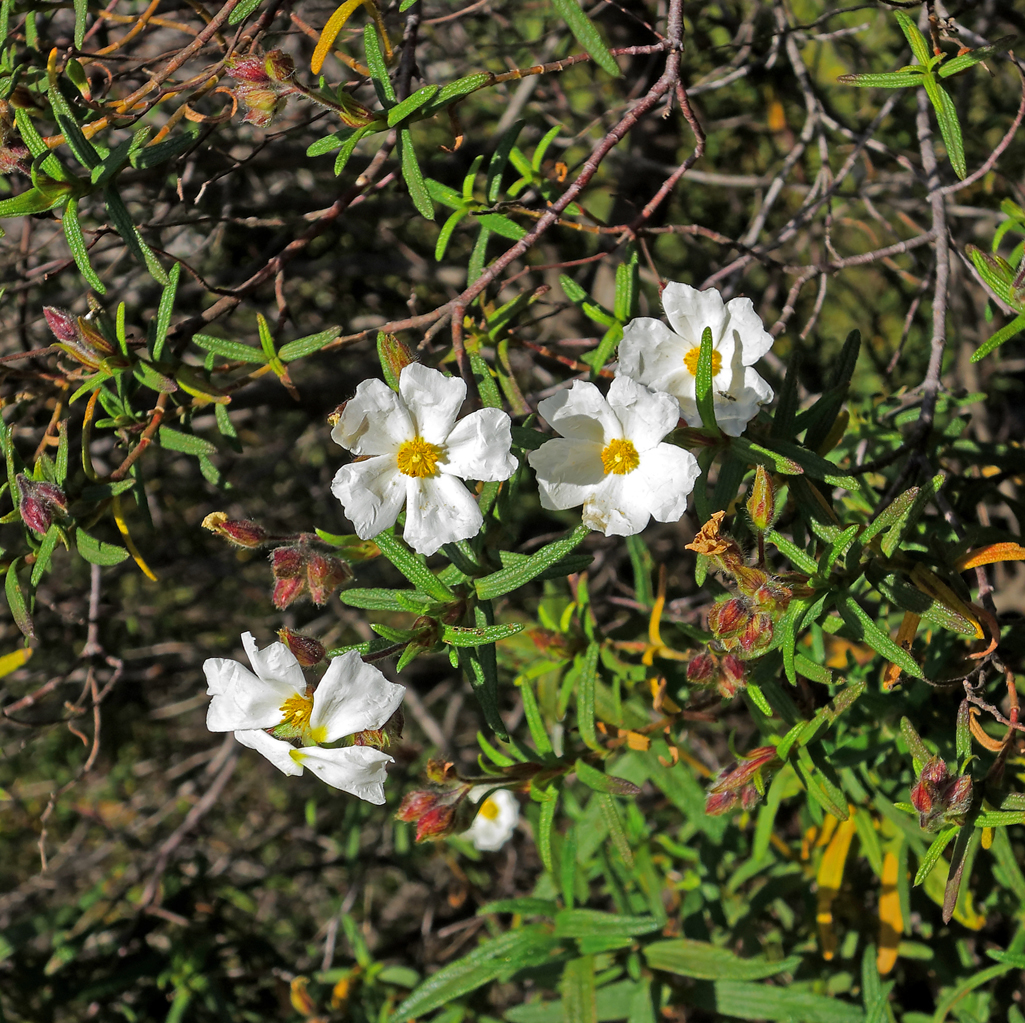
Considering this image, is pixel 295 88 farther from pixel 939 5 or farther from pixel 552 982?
pixel 552 982

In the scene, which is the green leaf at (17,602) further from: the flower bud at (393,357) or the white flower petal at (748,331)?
the white flower petal at (748,331)

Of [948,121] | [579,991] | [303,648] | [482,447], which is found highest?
[948,121]

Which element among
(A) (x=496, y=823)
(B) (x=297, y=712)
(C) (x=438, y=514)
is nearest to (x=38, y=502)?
(B) (x=297, y=712)

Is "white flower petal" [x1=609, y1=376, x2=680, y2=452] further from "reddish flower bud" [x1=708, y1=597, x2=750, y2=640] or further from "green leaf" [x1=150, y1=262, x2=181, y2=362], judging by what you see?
"green leaf" [x1=150, y1=262, x2=181, y2=362]

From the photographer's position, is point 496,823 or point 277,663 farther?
point 496,823

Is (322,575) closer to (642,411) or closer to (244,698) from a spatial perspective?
(244,698)
